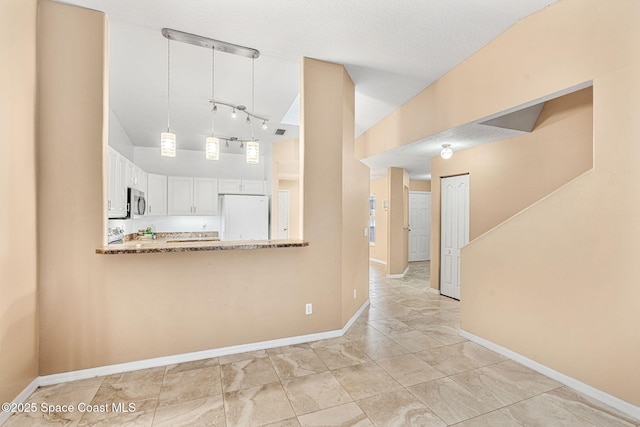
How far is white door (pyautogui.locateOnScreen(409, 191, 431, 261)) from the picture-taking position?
28.3 ft

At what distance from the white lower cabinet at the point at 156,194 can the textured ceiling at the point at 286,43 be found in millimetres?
1878

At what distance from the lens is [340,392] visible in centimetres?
226

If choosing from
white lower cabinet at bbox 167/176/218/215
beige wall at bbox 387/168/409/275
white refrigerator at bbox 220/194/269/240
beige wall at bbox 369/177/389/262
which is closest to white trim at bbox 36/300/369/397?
beige wall at bbox 387/168/409/275

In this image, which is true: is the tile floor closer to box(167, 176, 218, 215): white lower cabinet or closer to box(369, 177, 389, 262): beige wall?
box(167, 176, 218, 215): white lower cabinet

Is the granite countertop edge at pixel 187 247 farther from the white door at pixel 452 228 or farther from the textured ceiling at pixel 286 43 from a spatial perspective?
the white door at pixel 452 228

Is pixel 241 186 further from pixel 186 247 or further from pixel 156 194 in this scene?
pixel 186 247

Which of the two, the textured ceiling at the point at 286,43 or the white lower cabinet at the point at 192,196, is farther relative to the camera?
the white lower cabinet at the point at 192,196

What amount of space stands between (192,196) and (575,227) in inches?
249

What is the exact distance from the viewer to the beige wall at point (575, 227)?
2.07 meters

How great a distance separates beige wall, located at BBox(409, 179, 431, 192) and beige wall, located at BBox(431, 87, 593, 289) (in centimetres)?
367

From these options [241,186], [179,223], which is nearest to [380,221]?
[241,186]

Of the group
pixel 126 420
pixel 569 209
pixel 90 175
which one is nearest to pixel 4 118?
pixel 90 175

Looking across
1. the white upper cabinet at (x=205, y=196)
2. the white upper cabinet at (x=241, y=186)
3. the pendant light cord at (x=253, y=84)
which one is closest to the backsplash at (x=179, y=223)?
the white upper cabinet at (x=205, y=196)

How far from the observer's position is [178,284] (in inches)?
106
